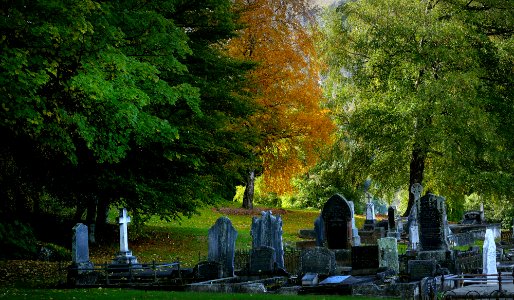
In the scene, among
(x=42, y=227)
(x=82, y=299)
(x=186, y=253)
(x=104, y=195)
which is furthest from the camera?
(x=42, y=227)

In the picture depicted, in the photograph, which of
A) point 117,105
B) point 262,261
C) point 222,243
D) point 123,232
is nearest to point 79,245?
point 123,232

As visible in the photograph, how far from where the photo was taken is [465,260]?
69.9 feet

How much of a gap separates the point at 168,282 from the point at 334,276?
14.1 feet

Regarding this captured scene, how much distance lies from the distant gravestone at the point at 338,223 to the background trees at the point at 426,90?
13273mm

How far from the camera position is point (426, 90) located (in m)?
37.4

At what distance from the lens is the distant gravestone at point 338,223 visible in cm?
2508

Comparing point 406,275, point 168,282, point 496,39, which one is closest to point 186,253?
point 168,282

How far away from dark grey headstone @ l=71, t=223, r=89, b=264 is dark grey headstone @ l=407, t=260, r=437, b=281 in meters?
8.95

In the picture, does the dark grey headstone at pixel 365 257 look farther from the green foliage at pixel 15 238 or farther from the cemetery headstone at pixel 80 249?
the green foliage at pixel 15 238

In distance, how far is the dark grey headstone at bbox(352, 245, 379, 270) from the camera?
20797mm

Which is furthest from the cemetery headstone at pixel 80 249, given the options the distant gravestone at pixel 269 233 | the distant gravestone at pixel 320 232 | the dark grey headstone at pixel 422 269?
the distant gravestone at pixel 320 232

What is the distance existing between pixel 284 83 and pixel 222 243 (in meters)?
20.2

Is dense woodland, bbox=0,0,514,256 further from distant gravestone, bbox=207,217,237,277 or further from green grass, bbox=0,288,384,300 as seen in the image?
distant gravestone, bbox=207,217,237,277

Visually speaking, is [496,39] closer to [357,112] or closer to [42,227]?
[357,112]
